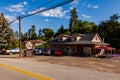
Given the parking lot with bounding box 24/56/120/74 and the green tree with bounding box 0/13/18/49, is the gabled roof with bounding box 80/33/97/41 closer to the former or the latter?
the parking lot with bounding box 24/56/120/74

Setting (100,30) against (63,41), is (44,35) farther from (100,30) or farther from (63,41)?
(63,41)

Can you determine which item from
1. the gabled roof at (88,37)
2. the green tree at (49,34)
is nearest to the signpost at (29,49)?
the gabled roof at (88,37)

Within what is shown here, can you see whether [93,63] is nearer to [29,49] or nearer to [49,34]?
[29,49]

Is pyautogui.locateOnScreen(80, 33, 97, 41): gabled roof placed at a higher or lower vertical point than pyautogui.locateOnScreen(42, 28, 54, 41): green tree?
lower

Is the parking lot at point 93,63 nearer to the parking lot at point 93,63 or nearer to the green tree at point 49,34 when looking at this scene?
the parking lot at point 93,63

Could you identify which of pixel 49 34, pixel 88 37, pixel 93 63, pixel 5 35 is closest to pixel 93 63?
pixel 93 63

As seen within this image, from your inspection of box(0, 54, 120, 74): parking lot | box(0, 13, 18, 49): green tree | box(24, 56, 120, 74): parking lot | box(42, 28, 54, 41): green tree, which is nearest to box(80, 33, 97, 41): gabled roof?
box(0, 54, 120, 74): parking lot

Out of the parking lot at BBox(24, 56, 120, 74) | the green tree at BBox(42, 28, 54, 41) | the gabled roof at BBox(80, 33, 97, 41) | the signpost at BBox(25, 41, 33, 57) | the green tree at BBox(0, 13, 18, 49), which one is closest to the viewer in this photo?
the parking lot at BBox(24, 56, 120, 74)

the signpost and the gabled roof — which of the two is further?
the gabled roof

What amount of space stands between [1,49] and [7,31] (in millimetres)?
5503

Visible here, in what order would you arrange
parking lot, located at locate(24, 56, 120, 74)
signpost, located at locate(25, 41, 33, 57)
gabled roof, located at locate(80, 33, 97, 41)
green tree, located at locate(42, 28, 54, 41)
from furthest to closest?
green tree, located at locate(42, 28, 54, 41) → gabled roof, located at locate(80, 33, 97, 41) → signpost, located at locate(25, 41, 33, 57) → parking lot, located at locate(24, 56, 120, 74)

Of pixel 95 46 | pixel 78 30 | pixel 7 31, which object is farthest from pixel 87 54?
pixel 78 30

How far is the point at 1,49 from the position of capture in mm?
58406

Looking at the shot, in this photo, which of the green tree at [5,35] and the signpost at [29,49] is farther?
the green tree at [5,35]
